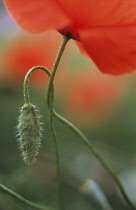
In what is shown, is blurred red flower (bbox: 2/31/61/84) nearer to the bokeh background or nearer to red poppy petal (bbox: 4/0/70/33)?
the bokeh background

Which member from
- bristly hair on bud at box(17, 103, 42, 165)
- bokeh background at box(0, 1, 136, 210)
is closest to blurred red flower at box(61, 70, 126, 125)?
bokeh background at box(0, 1, 136, 210)

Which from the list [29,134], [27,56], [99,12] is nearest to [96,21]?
[99,12]

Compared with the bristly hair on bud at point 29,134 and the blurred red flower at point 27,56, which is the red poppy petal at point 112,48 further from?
the blurred red flower at point 27,56

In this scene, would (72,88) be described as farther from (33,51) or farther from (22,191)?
(22,191)

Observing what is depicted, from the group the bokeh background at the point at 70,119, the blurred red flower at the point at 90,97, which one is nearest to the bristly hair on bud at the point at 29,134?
the bokeh background at the point at 70,119

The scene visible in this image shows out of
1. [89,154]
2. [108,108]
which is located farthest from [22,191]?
[108,108]

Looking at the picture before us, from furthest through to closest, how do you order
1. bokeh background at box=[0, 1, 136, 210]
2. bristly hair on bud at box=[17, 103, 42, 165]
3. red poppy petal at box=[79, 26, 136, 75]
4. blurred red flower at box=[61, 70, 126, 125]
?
blurred red flower at box=[61, 70, 126, 125] → bokeh background at box=[0, 1, 136, 210] → bristly hair on bud at box=[17, 103, 42, 165] → red poppy petal at box=[79, 26, 136, 75]
